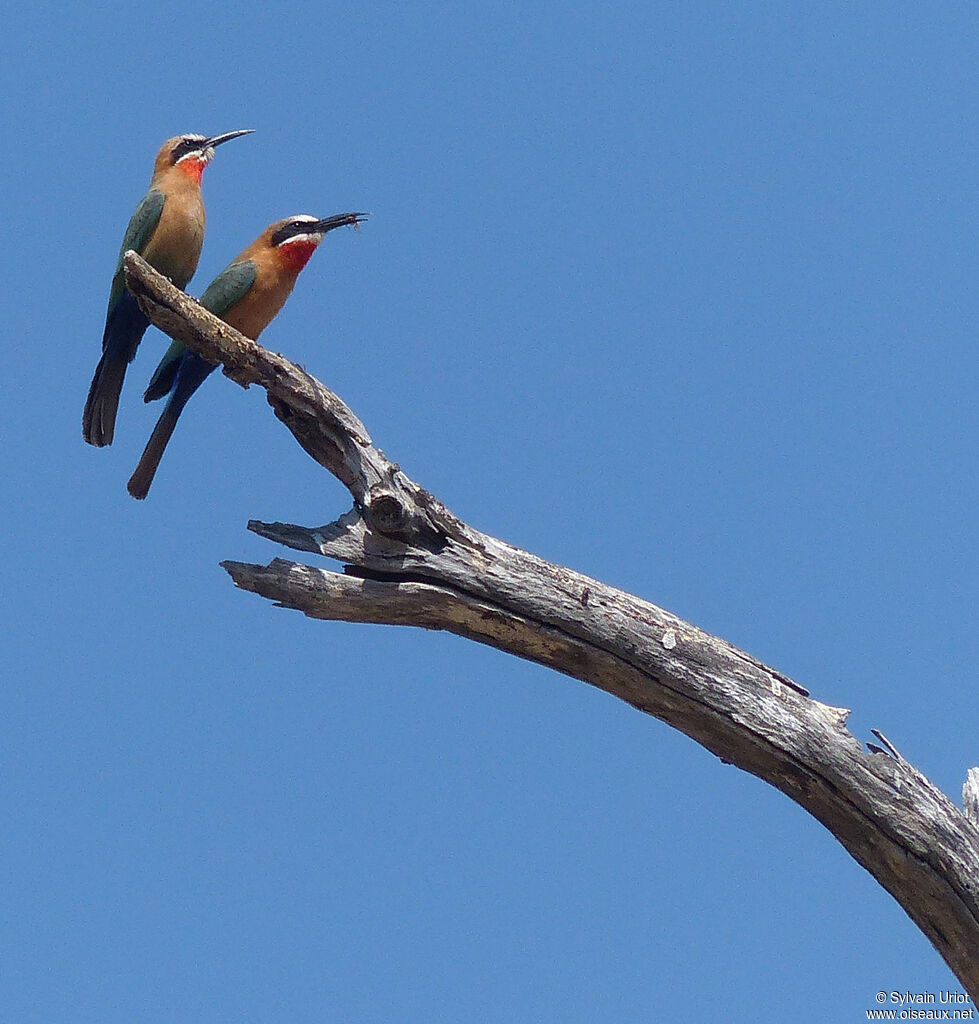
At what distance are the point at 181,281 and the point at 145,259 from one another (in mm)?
295

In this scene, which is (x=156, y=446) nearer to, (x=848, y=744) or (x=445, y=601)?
(x=445, y=601)

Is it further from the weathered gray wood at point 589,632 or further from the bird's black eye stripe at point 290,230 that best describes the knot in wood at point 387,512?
the bird's black eye stripe at point 290,230

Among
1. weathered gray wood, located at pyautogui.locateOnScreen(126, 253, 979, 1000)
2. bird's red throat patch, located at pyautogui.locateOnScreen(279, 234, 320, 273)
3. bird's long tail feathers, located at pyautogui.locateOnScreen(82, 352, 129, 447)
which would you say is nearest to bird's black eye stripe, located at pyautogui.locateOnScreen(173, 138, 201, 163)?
bird's red throat patch, located at pyautogui.locateOnScreen(279, 234, 320, 273)

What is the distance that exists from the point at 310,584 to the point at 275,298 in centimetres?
273

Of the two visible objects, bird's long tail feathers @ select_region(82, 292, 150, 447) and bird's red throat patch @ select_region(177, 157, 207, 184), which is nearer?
bird's long tail feathers @ select_region(82, 292, 150, 447)

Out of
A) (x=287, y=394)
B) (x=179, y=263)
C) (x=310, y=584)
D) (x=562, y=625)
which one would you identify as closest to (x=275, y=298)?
(x=179, y=263)

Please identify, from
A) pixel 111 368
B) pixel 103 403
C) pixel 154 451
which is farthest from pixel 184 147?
pixel 154 451

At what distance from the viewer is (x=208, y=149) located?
797 centimetres

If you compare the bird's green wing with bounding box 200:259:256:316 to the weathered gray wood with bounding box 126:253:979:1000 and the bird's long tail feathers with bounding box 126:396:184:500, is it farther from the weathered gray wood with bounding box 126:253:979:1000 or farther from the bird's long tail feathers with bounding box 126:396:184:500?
the weathered gray wood with bounding box 126:253:979:1000

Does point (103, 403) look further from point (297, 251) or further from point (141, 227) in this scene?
point (297, 251)

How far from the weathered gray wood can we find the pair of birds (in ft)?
5.45

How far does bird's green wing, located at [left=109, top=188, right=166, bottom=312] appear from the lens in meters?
7.21

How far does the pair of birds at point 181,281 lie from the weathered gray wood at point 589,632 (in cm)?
166

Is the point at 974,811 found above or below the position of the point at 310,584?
above
